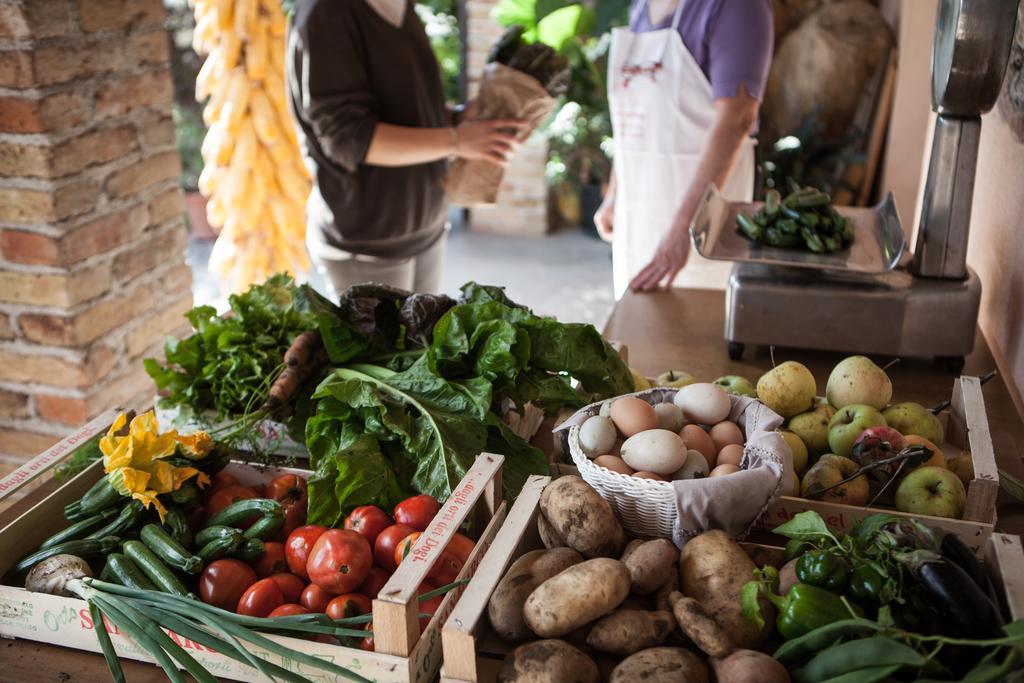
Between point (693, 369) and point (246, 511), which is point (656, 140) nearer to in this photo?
point (693, 369)

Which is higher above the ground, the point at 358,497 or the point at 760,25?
the point at 760,25

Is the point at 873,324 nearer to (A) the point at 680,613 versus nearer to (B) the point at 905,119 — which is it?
(A) the point at 680,613

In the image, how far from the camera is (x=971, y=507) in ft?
4.21

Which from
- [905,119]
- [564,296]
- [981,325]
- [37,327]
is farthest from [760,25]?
[564,296]

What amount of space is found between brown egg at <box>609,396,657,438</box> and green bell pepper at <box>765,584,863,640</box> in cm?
37

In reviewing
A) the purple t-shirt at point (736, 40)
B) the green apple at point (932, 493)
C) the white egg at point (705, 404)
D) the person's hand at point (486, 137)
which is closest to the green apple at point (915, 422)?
the green apple at point (932, 493)

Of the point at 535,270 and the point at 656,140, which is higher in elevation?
the point at 656,140

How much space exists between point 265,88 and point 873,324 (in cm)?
261

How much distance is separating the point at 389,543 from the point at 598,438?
1.07 ft

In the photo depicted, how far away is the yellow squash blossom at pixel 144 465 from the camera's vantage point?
4.17 feet

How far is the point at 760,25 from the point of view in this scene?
8.93 ft

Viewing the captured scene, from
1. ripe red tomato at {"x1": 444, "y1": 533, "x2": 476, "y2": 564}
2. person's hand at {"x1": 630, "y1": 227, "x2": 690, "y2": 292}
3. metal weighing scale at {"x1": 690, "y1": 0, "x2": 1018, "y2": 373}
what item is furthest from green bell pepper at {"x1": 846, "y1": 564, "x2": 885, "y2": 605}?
person's hand at {"x1": 630, "y1": 227, "x2": 690, "y2": 292}

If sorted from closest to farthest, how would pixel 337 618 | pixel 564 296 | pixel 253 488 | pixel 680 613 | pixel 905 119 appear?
pixel 680 613
pixel 337 618
pixel 253 488
pixel 905 119
pixel 564 296

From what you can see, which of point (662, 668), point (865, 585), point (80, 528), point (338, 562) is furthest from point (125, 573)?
point (865, 585)
